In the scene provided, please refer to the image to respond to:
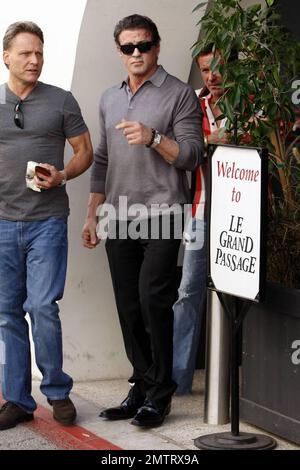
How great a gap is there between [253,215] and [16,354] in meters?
1.59

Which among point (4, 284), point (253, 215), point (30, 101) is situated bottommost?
point (4, 284)

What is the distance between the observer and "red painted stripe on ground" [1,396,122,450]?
225 inches

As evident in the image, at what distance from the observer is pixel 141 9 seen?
6828 millimetres

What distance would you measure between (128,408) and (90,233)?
98cm

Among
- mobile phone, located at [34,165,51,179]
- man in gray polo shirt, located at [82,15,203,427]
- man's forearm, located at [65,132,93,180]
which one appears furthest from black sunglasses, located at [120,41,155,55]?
mobile phone, located at [34,165,51,179]

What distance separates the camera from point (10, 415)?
6.07 m

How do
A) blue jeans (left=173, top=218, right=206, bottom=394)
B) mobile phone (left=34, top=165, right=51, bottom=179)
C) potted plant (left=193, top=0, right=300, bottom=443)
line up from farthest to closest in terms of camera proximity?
1. blue jeans (left=173, top=218, right=206, bottom=394)
2. mobile phone (left=34, top=165, right=51, bottom=179)
3. potted plant (left=193, top=0, right=300, bottom=443)

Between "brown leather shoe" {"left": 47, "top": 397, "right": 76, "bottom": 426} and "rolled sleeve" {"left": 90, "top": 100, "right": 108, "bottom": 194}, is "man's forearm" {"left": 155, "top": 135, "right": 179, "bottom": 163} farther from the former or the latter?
"brown leather shoe" {"left": 47, "top": 397, "right": 76, "bottom": 426}

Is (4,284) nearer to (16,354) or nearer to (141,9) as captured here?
(16,354)

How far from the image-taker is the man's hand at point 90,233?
20.8 feet

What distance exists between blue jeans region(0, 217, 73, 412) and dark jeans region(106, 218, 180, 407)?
330 mm
